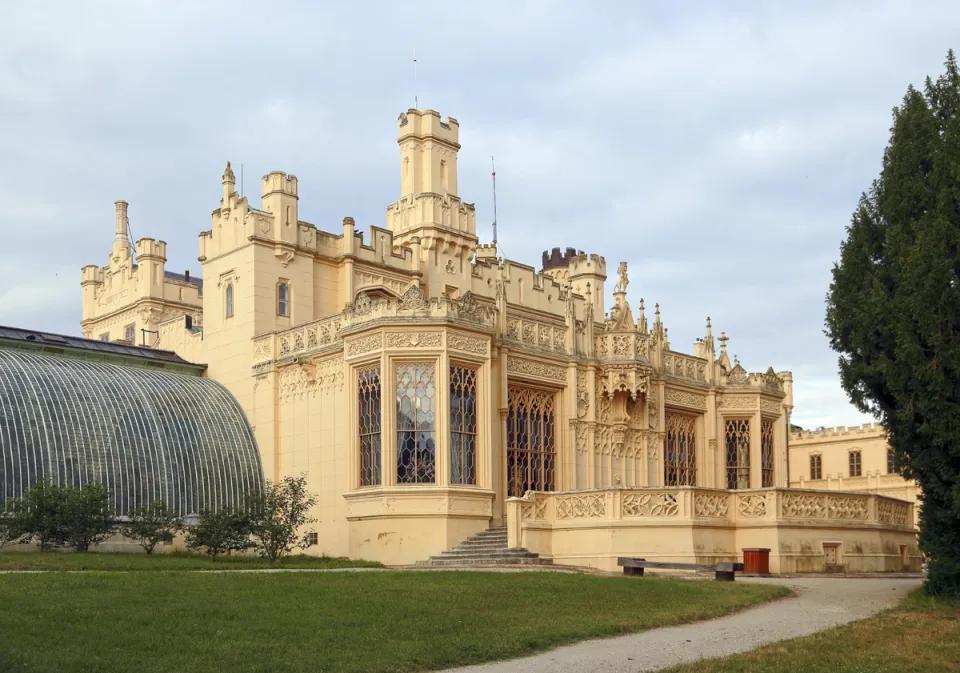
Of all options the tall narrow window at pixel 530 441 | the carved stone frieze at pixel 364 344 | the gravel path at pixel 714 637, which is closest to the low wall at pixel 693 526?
the tall narrow window at pixel 530 441

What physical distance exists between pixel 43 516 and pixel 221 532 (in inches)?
153

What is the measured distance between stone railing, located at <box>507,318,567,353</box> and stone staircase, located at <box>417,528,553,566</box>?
20.4ft

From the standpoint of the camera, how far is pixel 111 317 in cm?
4719

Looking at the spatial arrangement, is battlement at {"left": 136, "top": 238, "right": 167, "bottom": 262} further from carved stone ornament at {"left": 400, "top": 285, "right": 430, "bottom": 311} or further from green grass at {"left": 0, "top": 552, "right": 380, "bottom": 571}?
green grass at {"left": 0, "top": 552, "right": 380, "bottom": 571}

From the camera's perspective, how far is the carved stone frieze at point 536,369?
3306cm

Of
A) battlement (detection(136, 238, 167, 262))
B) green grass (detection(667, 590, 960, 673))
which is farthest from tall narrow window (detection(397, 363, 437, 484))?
battlement (detection(136, 238, 167, 262))

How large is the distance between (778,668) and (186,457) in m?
22.5

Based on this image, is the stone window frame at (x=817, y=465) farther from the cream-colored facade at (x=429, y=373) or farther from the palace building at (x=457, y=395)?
the palace building at (x=457, y=395)

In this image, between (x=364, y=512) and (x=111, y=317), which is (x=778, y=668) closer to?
(x=364, y=512)

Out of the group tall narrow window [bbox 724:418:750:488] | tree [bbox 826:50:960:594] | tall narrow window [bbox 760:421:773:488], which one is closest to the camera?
tree [bbox 826:50:960:594]

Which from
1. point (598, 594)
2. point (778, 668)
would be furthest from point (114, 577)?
point (778, 668)

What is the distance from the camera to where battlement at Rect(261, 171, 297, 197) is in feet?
118

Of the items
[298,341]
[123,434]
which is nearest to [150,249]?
[298,341]

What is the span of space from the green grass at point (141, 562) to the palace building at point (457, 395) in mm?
3111
